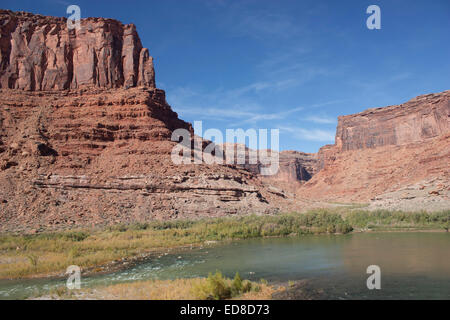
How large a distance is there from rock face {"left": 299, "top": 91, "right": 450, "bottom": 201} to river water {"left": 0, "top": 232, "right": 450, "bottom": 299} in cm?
3720

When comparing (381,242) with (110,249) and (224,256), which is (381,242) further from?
(110,249)

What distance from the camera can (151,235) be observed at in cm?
2820

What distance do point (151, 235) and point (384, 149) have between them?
6919cm

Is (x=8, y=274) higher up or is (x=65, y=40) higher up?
(x=65, y=40)

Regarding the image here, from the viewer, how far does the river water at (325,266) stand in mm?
12484

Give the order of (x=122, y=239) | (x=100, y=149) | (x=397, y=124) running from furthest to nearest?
1. (x=397, y=124)
2. (x=100, y=149)
3. (x=122, y=239)

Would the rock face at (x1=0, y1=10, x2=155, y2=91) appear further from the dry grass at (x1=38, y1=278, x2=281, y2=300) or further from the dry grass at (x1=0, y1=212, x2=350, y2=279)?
the dry grass at (x1=38, y1=278, x2=281, y2=300)

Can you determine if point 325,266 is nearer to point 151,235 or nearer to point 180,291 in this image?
point 180,291

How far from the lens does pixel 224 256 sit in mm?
20938

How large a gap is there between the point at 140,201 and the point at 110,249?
16218mm

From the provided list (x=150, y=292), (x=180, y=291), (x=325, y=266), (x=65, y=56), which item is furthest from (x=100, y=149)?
(x=180, y=291)

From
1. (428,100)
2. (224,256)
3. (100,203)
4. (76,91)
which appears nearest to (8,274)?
(224,256)

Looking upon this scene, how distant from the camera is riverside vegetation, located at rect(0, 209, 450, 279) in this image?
18.8 meters

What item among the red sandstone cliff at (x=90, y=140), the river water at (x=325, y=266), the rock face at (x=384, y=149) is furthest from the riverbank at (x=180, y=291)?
the rock face at (x=384, y=149)
